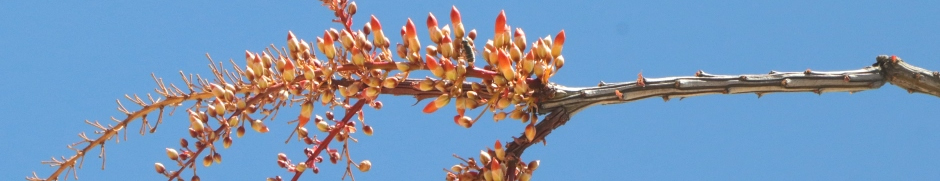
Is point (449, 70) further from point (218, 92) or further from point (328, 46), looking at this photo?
point (218, 92)

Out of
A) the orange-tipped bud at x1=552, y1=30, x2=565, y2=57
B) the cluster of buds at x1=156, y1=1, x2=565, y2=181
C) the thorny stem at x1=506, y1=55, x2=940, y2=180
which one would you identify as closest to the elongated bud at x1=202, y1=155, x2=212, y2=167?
the cluster of buds at x1=156, y1=1, x2=565, y2=181

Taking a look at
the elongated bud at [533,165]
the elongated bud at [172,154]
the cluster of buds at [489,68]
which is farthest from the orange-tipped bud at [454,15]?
the elongated bud at [172,154]

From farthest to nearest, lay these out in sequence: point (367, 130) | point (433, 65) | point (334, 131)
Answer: point (367, 130)
point (334, 131)
point (433, 65)

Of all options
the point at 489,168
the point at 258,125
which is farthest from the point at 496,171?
the point at 258,125

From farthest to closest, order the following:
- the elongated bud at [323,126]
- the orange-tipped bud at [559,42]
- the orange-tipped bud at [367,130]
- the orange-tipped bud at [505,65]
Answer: the orange-tipped bud at [367,130]
the elongated bud at [323,126]
the orange-tipped bud at [559,42]
the orange-tipped bud at [505,65]

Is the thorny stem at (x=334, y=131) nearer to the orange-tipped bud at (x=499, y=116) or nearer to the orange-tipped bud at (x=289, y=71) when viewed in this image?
the orange-tipped bud at (x=289, y=71)

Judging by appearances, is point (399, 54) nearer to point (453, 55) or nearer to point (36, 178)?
point (453, 55)
